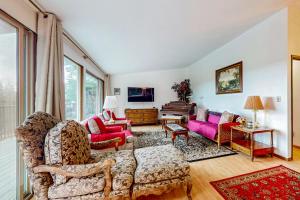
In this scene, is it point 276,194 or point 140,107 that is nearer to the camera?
point 276,194

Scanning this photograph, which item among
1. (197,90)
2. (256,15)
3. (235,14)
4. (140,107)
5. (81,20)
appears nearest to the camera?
(81,20)

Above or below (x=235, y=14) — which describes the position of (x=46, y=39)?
below

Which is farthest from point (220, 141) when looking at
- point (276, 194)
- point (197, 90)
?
point (197, 90)

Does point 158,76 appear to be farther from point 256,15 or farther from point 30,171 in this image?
point 30,171

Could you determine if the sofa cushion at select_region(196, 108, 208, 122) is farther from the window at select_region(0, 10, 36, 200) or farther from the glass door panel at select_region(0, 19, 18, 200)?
the glass door panel at select_region(0, 19, 18, 200)

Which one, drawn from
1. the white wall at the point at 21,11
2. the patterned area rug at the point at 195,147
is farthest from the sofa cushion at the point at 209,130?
the white wall at the point at 21,11

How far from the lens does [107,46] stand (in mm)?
3256

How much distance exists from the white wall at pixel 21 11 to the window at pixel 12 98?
0.06m

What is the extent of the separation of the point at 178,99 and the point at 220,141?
3599mm

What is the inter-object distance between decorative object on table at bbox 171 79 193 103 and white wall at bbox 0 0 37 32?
5.44m

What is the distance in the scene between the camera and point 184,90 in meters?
6.41

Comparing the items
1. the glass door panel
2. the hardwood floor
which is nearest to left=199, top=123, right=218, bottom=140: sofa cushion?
the hardwood floor

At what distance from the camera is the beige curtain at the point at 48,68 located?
1.86 meters

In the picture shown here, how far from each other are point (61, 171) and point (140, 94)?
17.6ft
